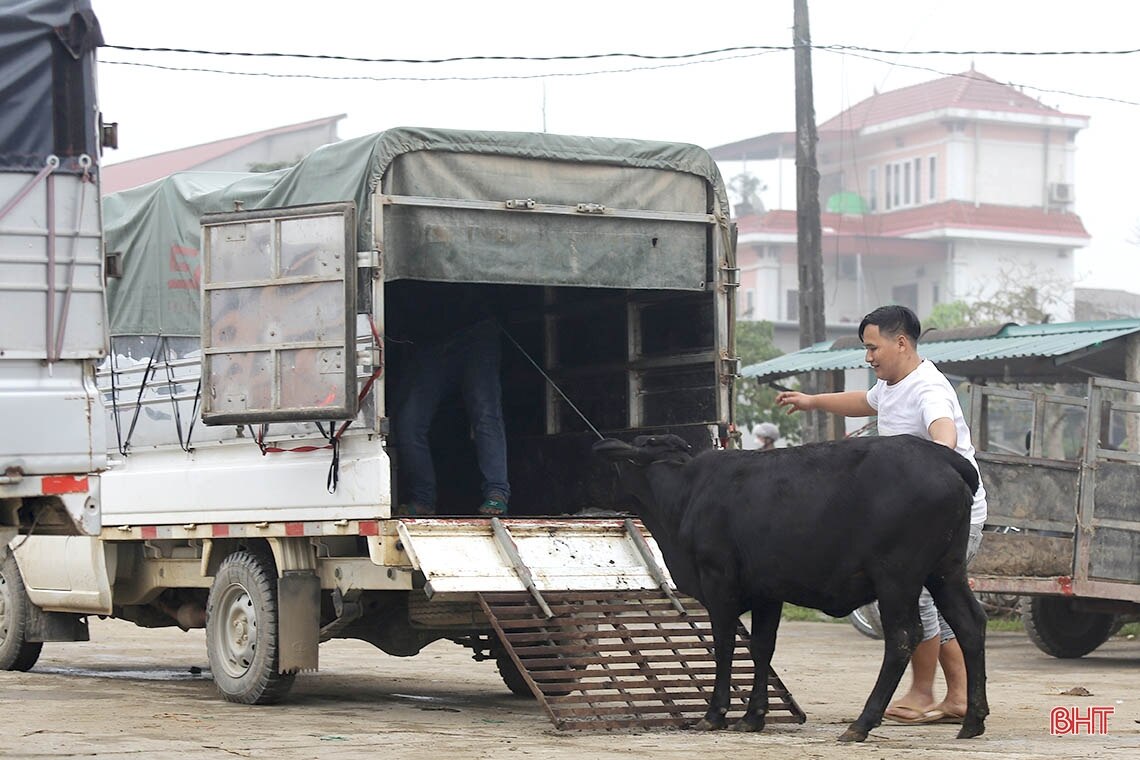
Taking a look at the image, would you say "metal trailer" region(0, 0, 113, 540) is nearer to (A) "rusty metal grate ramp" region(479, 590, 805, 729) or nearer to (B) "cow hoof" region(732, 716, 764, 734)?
(A) "rusty metal grate ramp" region(479, 590, 805, 729)

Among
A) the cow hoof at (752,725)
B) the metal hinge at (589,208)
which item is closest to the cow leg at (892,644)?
the cow hoof at (752,725)

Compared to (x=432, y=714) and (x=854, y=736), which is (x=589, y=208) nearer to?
(x=432, y=714)

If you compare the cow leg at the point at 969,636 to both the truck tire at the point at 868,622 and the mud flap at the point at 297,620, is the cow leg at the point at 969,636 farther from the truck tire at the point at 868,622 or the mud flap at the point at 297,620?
the truck tire at the point at 868,622

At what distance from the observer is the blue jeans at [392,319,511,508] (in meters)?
10.4

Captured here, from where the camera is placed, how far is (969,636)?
26.4ft

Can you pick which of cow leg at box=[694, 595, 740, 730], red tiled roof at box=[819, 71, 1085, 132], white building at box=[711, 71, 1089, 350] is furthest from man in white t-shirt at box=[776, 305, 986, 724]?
red tiled roof at box=[819, 71, 1085, 132]

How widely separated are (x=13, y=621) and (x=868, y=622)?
23.5 ft

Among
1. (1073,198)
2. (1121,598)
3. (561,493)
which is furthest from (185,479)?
(1073,198)

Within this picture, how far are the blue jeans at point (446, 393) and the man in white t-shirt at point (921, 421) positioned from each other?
238 centimetres

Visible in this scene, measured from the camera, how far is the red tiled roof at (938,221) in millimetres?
63719

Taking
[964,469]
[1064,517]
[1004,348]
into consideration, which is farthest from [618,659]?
[1004,348]

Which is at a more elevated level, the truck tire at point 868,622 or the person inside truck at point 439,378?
the person inside truck at point 439,378

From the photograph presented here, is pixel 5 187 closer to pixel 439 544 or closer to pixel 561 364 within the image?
pixel 439 544

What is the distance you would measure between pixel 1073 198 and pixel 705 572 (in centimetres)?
6490
